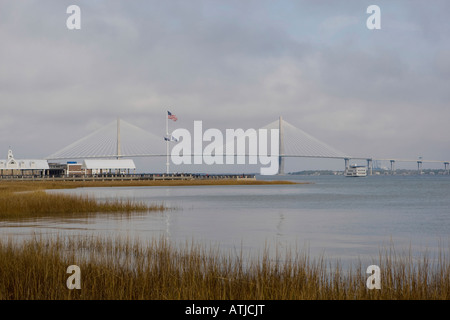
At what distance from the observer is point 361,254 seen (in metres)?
16.0

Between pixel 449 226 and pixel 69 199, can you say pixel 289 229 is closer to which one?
pixel 449 226

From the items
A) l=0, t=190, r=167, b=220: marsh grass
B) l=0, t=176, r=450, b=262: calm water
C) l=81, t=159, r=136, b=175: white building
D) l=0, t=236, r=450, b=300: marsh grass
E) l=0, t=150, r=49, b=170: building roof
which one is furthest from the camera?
l=81, t=159, r=136, b=175: white building

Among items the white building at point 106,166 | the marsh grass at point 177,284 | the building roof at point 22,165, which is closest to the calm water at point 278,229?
the marsh grass at point 177,284

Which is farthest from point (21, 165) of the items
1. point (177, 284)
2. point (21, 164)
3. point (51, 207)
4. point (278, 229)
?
point (177, 284)

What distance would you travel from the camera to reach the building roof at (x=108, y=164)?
106m

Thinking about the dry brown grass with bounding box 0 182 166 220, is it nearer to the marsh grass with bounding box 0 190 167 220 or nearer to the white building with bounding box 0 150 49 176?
the marsh grass with bounding box 0 190 167 220

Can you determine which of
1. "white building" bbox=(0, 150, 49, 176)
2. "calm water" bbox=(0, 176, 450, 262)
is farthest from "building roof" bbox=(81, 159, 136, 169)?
"calm water" bbox=(0, 176, 450, 262)

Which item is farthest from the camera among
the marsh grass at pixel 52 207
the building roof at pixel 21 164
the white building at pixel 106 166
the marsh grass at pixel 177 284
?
the white building at pixel 106 166

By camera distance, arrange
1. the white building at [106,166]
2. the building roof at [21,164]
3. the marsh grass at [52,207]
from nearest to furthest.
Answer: the marsh grass at [52,207]
the building roof at [21,164]
the white building at [106,166]

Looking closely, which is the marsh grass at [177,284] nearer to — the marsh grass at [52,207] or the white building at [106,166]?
the marsh grass at [52,207]

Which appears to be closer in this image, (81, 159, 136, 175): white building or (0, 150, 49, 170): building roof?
(0, 150, 49, 170): building roof

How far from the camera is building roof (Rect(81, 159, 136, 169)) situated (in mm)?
105850

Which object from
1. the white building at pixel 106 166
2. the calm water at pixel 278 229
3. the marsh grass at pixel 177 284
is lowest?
the calm water at pixel 278 229
